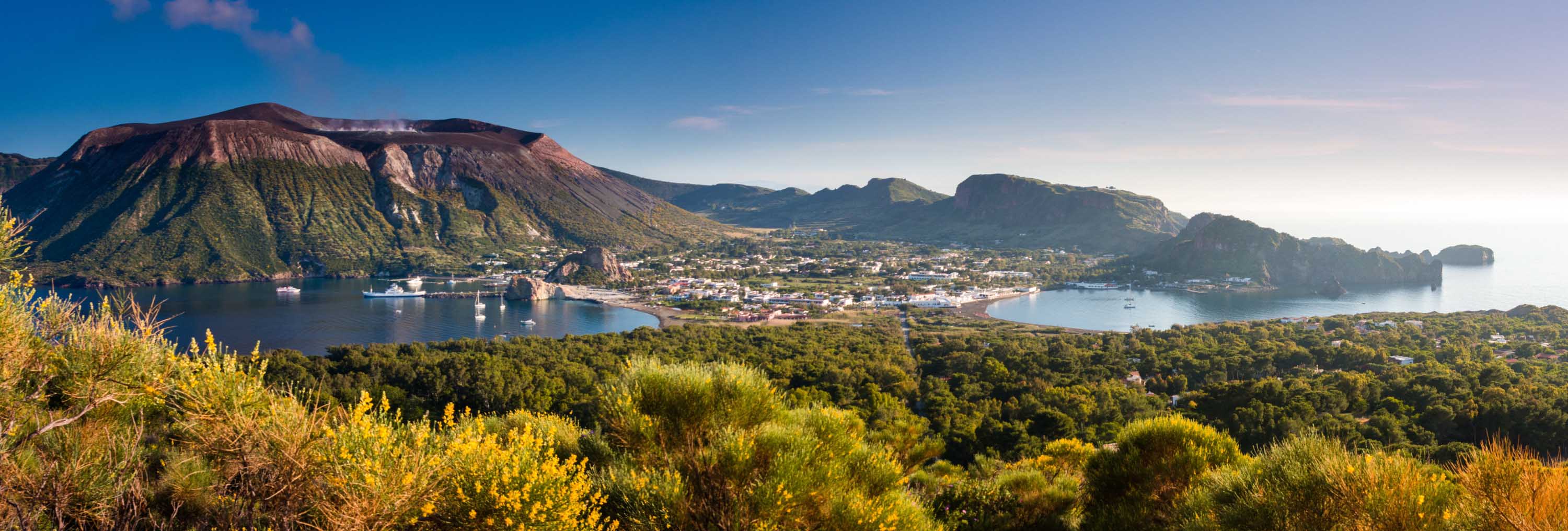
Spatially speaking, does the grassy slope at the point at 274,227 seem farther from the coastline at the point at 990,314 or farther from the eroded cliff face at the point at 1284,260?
the eroded cliff face at the point at 1284,260

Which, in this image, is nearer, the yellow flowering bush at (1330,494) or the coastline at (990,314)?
the yellow flowering bush at (1330,494)

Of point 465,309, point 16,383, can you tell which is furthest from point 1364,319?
point 465,309

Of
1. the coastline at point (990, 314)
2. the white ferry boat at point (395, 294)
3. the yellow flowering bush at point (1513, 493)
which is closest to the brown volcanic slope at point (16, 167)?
the white ferry boat at point (395, 294)

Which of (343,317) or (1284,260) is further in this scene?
(1284,260)

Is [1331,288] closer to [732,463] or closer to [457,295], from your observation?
[732,463]

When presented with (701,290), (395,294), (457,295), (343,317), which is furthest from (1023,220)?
(343,317)

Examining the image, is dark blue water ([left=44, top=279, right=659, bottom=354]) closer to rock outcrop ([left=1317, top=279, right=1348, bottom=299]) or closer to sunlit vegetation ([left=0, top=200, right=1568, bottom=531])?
sunlit vegetation ([left=0, top=200, right=1568, bottom=531])
